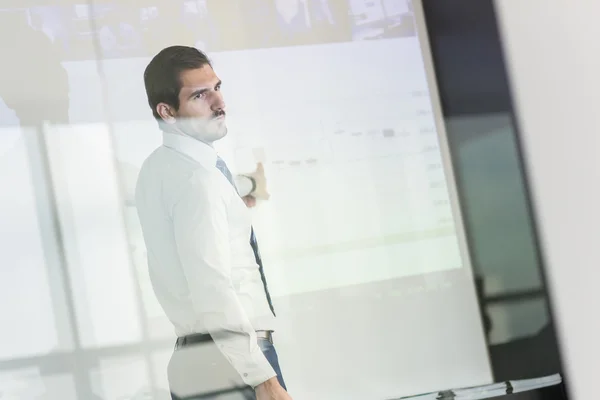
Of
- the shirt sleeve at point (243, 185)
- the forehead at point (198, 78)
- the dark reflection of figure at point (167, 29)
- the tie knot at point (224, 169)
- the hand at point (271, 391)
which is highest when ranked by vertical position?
the dark reflection of figure at point (167, 29)

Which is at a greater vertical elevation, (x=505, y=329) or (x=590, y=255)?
(x=590, y=255)

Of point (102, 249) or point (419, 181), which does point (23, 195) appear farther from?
point (419, 181)

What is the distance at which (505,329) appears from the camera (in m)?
1.20

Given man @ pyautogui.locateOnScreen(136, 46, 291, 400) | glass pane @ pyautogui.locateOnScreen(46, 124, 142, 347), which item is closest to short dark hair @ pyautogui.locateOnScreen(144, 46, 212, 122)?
man @ pyautogui.locateOnScreen(136, 46, 291, 400)

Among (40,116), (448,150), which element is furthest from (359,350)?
(40,116)

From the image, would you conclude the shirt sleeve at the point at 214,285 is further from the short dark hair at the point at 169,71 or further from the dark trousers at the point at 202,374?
the short dark hair at the point at 169,71

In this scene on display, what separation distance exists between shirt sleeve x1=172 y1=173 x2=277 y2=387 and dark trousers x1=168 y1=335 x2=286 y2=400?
14 mm

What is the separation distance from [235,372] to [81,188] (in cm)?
41

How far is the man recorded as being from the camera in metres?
1.04

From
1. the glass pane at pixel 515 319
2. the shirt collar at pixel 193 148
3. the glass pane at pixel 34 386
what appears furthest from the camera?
the glass pane at pixel 515 319

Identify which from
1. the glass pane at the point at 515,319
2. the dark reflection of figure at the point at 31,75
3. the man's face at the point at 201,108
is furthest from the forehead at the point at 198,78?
the glass pane at the point at 515,319

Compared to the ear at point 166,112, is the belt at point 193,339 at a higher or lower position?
lower

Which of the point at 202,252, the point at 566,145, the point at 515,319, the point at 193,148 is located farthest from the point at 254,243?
the point at 566,145

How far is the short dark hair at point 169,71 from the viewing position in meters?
1.09
